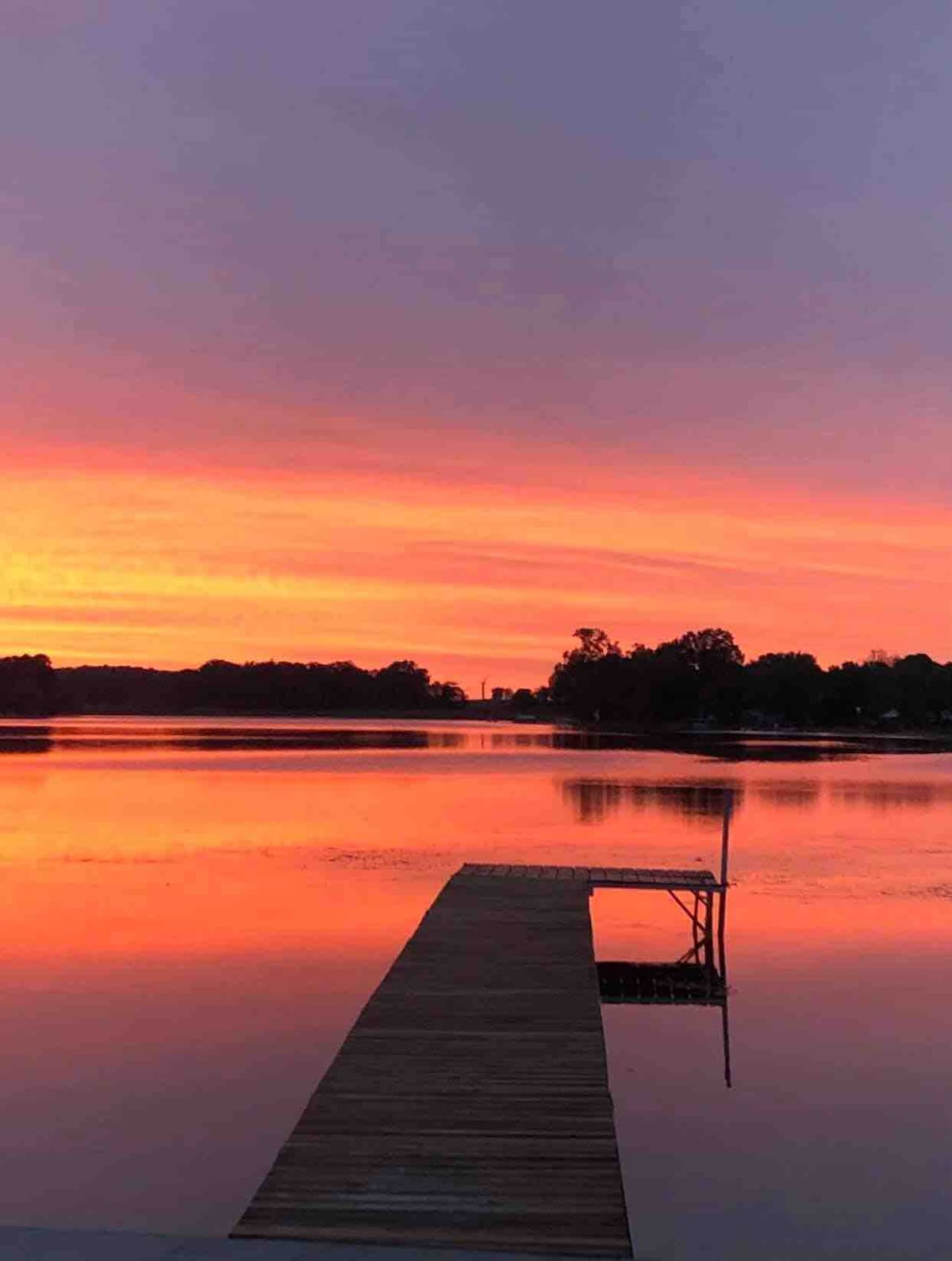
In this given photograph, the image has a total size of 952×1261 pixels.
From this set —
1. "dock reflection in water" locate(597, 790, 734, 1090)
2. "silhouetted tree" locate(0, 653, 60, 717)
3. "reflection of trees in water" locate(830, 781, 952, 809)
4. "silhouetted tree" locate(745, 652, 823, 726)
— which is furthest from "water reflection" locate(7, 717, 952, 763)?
"dock reflection in water" locate(597, 790, 734, 1090)

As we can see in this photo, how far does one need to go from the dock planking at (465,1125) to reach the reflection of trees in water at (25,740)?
55330mm

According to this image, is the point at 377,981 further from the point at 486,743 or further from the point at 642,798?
the point at 486,743

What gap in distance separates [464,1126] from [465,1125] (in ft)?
0.10

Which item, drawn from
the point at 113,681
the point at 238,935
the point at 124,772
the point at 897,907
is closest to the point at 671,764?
the point at 124,772

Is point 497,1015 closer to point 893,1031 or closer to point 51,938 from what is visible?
point 893,1031

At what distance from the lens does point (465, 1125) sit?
7.83 m

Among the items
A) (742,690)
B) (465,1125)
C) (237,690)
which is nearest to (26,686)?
(237,690)

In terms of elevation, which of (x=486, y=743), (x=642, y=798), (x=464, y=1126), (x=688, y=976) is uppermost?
(x=486, y=743)

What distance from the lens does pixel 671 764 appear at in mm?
58875

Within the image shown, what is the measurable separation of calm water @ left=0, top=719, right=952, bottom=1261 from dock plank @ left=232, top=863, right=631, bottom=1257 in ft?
2.44

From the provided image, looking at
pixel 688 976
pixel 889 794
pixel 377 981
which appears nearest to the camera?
pixel 377 981

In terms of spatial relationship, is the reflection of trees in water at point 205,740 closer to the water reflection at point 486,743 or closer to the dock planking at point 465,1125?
the water reflection at point 486,743

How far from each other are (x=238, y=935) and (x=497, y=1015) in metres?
6.65

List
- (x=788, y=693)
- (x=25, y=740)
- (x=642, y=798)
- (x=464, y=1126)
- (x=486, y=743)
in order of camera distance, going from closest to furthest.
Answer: (x=464, y=1126) → (x=642, y=798) → (x=25, y=740) → (x=486, y=743) → (x=788, y=693)
